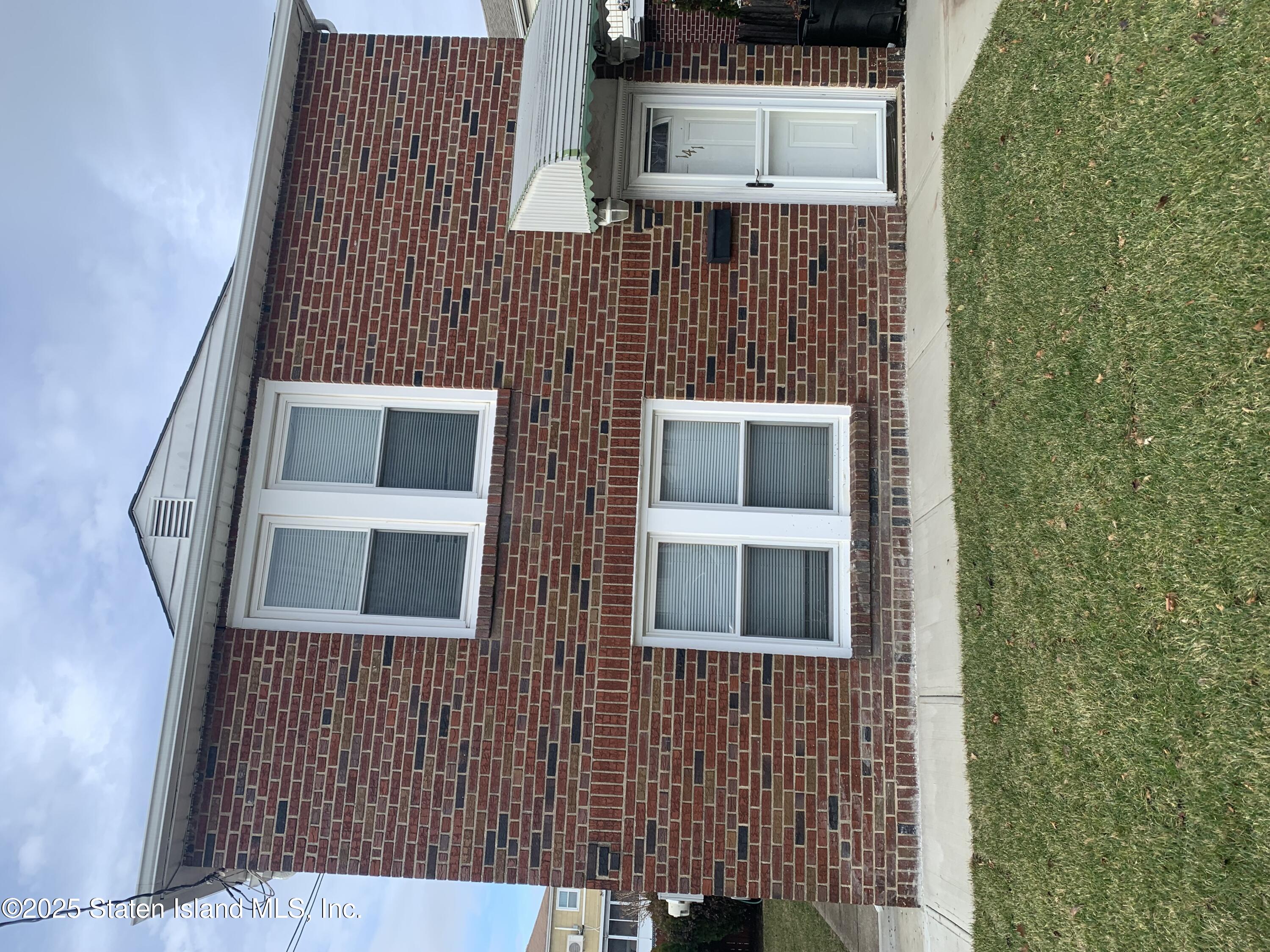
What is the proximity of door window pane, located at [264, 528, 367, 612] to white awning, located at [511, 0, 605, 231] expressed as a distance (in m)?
3.25

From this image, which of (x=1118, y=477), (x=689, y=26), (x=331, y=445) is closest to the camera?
(x=1118, y=477)

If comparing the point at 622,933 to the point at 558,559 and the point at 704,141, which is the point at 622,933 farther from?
the point at 704,141


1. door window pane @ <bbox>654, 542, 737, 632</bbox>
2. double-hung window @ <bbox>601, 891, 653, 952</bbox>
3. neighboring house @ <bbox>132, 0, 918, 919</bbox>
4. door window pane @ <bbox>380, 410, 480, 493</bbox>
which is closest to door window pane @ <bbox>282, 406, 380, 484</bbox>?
neighboring house @ <bbox>132, 0, 918, 919</bbox>

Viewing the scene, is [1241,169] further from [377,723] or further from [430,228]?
[377,723]

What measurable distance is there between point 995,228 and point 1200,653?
11.0 ft

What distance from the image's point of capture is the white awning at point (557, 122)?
21.1ft

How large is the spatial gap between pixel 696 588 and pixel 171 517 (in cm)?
481

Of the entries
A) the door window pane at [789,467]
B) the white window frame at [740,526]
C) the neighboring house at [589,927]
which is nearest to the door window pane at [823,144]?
the white window frame at [740,526]

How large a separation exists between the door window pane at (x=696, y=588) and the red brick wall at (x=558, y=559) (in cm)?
36

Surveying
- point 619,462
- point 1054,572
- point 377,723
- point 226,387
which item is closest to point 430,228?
point 226,387

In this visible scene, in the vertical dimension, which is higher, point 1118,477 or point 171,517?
point 1118,477

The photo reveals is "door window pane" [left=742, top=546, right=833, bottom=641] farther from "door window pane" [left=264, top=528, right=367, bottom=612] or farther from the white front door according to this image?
the white front door

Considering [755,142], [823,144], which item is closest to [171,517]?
[755,142]

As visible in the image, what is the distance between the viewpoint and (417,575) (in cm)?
695
